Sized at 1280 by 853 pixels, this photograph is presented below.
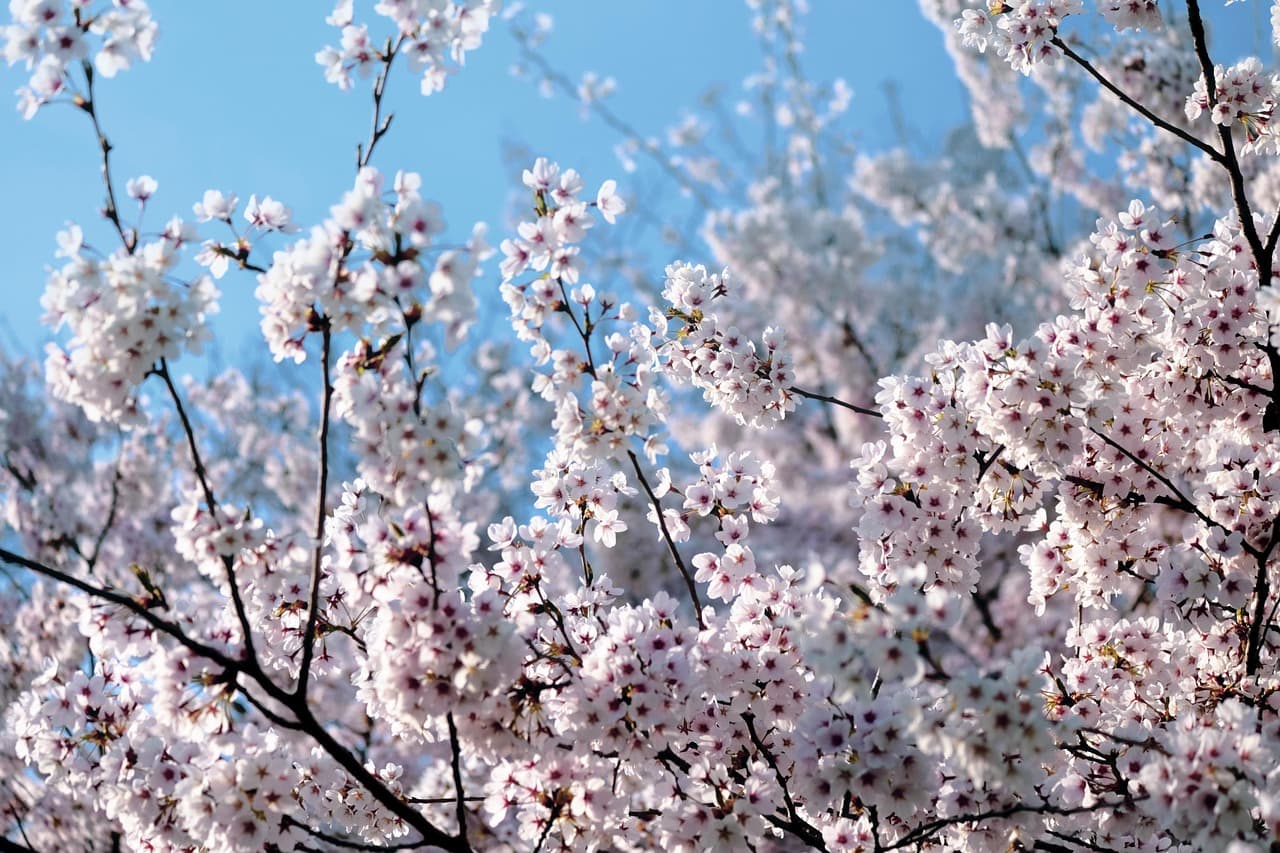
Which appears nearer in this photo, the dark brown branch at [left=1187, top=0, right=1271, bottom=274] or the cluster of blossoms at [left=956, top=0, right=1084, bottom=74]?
the dark brown branch at [left=1187, top=0, right=1271, bottom=274]

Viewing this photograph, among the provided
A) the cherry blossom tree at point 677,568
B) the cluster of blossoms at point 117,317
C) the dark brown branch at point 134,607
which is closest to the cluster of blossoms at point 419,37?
the cherry blossom tree at point 677,568

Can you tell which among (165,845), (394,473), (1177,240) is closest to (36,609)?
(165,845)

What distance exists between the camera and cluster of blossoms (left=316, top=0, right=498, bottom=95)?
299 centimetres

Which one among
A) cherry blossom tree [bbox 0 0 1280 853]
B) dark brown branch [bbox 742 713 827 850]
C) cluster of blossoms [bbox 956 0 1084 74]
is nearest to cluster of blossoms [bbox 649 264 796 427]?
cherry blossom tree [bbox 0 0 1280 853]

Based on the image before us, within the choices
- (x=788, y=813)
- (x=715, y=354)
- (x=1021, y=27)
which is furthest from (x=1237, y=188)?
(x=788, y=813)

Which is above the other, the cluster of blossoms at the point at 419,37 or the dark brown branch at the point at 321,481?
the cluster of blossoms at the point at 419,37

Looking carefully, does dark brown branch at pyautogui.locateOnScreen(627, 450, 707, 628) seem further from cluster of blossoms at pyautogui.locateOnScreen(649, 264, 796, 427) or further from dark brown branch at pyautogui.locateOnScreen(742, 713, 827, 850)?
cluster of blossoms at pyautogui.locateOnScreen(649, 264, 796, 427)

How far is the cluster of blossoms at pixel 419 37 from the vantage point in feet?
9.80

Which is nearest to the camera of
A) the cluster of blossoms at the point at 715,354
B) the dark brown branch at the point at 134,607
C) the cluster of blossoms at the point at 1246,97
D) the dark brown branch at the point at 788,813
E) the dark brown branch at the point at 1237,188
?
the dark brown branch at the point at 134,607

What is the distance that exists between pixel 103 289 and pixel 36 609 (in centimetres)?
679

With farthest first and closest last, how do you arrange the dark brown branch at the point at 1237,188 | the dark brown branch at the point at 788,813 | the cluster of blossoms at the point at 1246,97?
the cluster of blossoms at the point at 1246,97 → the dark brown branch at the point at 1237,188 → the dark brown branch at the point at 788,813

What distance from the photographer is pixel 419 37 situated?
3029mm

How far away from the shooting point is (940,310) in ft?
55.0

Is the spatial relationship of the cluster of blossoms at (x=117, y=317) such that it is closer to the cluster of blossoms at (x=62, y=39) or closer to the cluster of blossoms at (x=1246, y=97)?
the cluster of blossoms at (x=62, y=39)
